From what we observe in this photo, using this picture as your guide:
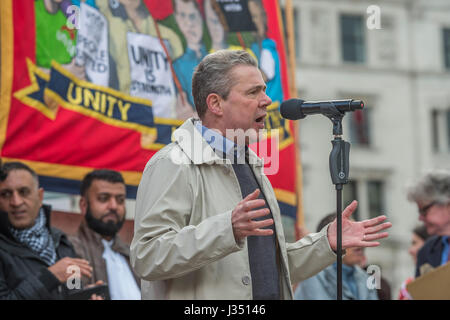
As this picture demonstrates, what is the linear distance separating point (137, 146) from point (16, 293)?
5.44 ft

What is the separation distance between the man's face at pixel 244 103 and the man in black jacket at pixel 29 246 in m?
1.70

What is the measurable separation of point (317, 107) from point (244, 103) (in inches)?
13.3

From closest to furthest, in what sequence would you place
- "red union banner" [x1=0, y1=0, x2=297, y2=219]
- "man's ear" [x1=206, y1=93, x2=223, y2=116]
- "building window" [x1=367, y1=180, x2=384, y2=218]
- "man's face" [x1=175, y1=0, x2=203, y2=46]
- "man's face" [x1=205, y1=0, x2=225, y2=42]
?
"man's ear" [x1=206, y1=93, x2=223, y2=116], "red union banner" [x1=0, y1=0, x2=297, y2=219], "man's face" [x1=175, y1=0, x2=203, y2=46], "man's face" [x1=205, y1=0, x2=225, y2=42], "building window" [x1=367, y1=180, x2=384, y2=218]

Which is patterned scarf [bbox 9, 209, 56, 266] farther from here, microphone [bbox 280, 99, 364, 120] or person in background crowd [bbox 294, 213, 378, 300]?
microphone [bbox 280, 99, 364, 120]

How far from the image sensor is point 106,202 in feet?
18.9

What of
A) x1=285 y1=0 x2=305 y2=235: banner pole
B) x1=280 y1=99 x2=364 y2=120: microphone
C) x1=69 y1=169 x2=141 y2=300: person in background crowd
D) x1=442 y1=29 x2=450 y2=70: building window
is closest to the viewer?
x1=280 y1=99 x2=364 y2=120: microphone

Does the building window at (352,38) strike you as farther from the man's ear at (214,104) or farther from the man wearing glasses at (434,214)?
the man's ear at (214,104)

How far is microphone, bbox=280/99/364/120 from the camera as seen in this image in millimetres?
3635

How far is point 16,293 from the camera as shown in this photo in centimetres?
467

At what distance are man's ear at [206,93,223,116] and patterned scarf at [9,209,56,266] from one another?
6.42ft

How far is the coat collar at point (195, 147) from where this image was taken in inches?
139

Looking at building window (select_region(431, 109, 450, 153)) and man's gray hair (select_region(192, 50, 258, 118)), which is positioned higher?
building window (select_region(431, 109, 450, 153))

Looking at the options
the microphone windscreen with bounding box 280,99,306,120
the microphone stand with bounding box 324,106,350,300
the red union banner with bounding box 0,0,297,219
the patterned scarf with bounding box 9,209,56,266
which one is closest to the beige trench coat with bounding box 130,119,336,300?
the microphone stand with bounding box 324,106,350,300
